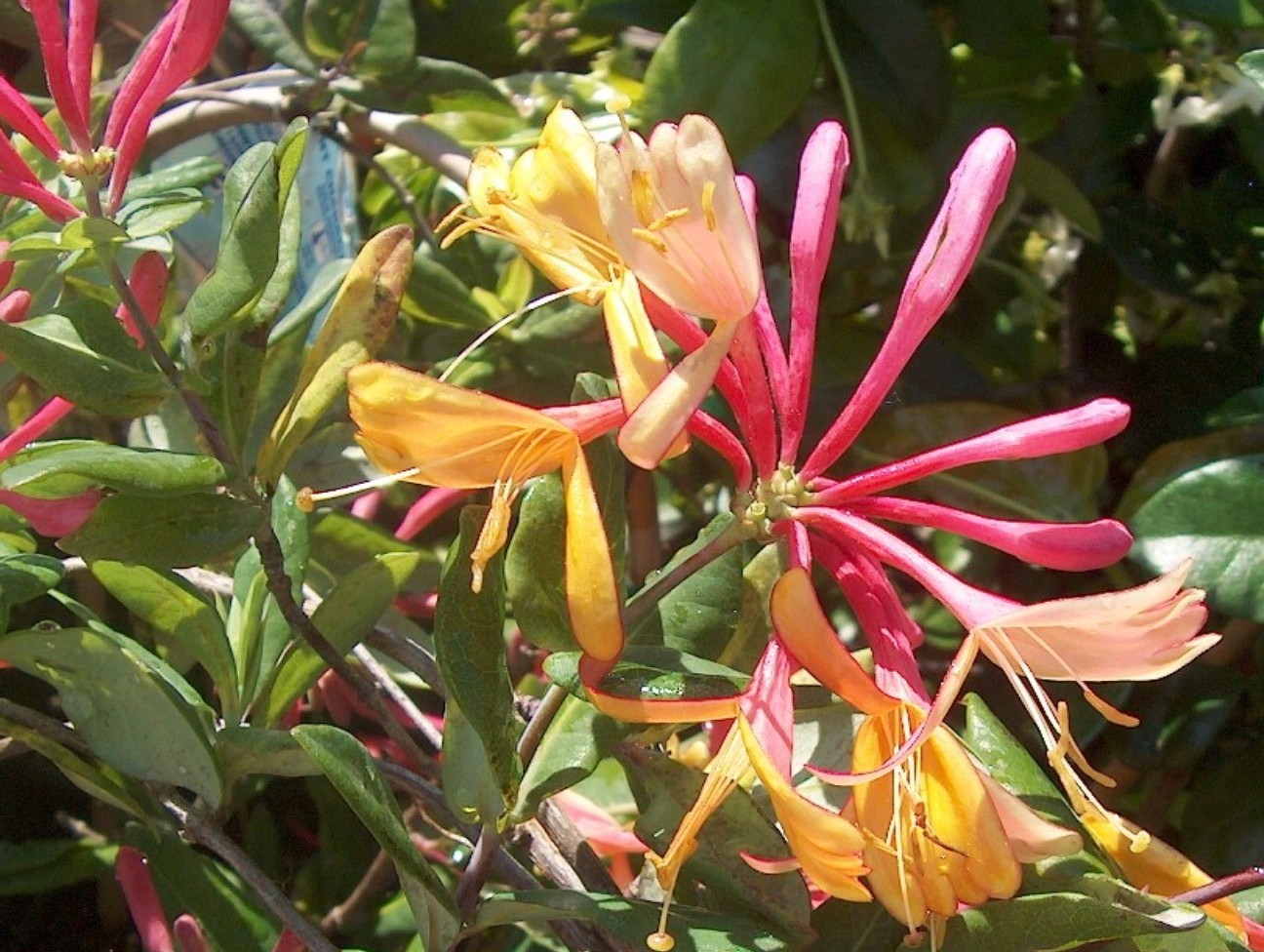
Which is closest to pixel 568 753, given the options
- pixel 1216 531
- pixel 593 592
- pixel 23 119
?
pixel 593 592

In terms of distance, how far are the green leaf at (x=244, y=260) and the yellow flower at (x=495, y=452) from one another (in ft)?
0.34

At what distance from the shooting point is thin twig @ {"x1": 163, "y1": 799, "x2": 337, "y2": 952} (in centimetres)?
62

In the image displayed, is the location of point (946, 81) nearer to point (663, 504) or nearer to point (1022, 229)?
point (1022, 229)

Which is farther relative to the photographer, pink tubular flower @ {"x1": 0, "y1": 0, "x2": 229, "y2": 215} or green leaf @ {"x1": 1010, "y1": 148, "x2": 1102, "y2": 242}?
green leaf @ {"x1": 1010, "y1": 148, "x2": 1102, "y2": 242}

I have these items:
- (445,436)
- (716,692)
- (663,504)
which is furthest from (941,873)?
(663,504)

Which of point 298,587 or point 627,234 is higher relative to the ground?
point 627,234

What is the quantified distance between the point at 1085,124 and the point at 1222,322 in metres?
0.23

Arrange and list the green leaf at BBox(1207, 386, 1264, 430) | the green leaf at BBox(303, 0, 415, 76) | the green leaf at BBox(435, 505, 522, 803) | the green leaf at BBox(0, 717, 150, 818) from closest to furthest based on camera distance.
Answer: the green leaf at BBox(435, 505, 522, 803), the green leaf at BBox(0, 717, 150, 818), the green leaf at BBox(1207, 386, 1264, 430), the green leaf at BBox(303, 0, 415, 76)

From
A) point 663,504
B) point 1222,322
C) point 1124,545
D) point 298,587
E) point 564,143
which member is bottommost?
point 663,504

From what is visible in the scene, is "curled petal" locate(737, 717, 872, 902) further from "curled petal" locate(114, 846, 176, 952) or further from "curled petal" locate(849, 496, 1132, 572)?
"curled petal" locate(114, 846, 176, 952)

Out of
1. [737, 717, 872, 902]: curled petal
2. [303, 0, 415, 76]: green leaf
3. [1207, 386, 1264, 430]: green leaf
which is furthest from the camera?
[303, 0, 415, 76]: green leaf

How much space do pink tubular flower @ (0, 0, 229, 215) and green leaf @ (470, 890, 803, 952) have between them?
352mm

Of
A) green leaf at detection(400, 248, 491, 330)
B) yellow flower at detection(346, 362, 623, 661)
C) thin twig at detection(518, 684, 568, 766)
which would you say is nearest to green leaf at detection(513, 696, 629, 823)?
thin twig at detection(518, 684, 568, 766)

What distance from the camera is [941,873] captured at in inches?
20.1
